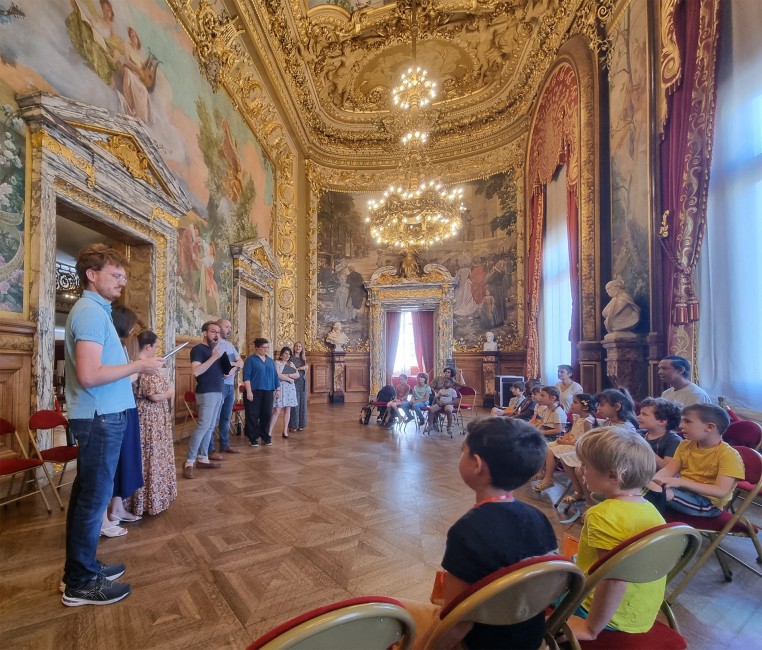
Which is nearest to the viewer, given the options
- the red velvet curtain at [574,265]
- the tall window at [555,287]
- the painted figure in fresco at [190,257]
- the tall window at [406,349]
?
the painted figure in fresco at [190,257]

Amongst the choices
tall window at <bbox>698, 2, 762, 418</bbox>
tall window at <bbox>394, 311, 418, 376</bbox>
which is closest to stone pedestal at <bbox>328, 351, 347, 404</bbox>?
tall window at <bbox>394, 311, 418, 376</bbox>

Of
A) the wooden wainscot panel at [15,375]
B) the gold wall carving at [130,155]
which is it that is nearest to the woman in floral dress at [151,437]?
the wooden wainscot panel at [15,375]

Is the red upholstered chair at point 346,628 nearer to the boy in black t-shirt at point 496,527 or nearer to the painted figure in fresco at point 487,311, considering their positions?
the boy in black t-shirt at point 496,527

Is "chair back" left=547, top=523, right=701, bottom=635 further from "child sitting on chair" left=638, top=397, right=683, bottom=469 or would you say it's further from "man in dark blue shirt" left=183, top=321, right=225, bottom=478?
"man in dark blue shirt" left=183, top=321, right=225, bottom=478

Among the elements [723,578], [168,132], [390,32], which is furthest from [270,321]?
[723,578]

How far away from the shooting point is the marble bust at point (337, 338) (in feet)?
40.1

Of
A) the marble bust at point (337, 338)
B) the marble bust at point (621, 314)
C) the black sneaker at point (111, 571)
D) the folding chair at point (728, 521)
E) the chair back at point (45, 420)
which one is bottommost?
the black sneaker at point (111, 571)

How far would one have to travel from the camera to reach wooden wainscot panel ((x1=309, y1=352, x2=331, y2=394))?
471 inches

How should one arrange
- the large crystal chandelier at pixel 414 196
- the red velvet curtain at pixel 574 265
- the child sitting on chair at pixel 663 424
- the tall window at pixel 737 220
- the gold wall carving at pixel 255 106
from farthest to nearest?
the large crystal chandelier at pixel 414 196
the red velvet curtain at pixel 574 265
the gold wall carving at pixel 255 106
the tall window at pixel 737 220
the child sitting on chair at pixel 663 424

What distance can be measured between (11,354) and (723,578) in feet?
17.9

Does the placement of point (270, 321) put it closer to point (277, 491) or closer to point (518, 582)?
point (277, 491)

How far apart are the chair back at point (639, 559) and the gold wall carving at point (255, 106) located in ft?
27.1

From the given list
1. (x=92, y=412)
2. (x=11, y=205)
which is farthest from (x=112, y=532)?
(x=11, y=205)

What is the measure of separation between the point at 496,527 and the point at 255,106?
10123mm
